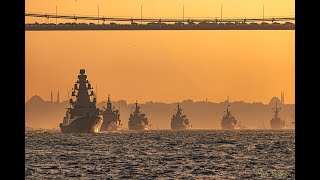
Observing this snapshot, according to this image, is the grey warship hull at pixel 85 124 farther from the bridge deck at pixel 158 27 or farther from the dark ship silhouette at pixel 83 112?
the bridge deck at pixel 158 27

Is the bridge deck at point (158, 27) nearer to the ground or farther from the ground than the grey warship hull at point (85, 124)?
farther from the ground

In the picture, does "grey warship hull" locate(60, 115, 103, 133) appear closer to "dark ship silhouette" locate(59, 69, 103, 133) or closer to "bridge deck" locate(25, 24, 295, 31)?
"dark ship silhouette" locate(59, 69, 103, 133)

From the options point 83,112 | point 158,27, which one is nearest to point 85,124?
point 83,112

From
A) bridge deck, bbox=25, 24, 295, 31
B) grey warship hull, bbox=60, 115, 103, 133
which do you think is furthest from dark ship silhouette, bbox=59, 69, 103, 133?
bridge deck, bbox=25, 24, 295, 31

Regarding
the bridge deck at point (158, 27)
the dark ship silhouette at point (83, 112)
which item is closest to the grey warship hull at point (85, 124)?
the dark ship silhouette at point (83, 112)

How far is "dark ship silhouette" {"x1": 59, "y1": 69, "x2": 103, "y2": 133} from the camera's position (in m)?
170

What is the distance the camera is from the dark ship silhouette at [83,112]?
170 meters

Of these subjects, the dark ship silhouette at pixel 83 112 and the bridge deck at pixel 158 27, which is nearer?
the bridge deck at pixel 158 27

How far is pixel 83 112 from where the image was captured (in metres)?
173

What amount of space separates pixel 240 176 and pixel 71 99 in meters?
141
